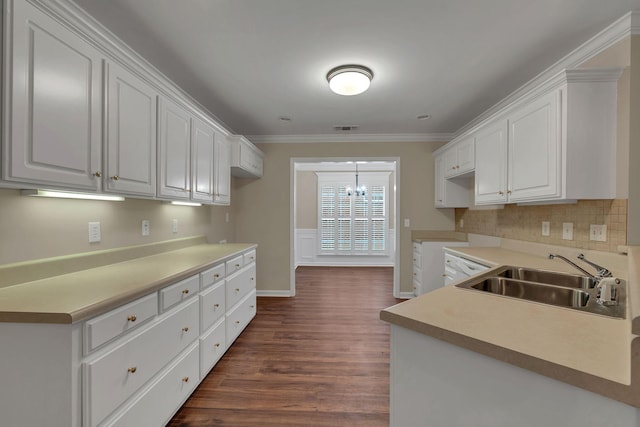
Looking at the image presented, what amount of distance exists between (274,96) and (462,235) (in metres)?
3.24

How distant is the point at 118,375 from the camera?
1.29m

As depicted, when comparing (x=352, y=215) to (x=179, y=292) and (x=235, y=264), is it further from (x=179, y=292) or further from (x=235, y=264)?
(x=179, y=292)

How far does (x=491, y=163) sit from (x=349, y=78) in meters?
1.65

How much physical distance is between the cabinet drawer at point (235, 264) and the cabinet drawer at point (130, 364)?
75 centimetres

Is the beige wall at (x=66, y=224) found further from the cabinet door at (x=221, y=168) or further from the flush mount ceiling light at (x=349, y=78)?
the flush mount ceiling light at (x=349, y=78)

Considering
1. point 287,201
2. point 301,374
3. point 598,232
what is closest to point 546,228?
point 598,232

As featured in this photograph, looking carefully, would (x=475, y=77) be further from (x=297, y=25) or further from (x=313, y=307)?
(x=313, y=307)

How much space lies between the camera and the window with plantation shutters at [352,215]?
277 inches

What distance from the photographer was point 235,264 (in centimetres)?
284

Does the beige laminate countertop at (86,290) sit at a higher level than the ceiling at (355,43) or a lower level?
lower

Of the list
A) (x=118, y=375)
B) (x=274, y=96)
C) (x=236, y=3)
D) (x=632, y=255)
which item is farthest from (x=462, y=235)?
(x=118, y=375)

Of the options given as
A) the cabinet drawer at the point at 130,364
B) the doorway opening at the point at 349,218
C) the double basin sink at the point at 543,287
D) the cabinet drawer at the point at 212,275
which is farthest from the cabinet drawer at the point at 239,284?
the doorway opening at the point at 349,218

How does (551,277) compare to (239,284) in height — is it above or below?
above

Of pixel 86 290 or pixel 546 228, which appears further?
pixel 546 228
